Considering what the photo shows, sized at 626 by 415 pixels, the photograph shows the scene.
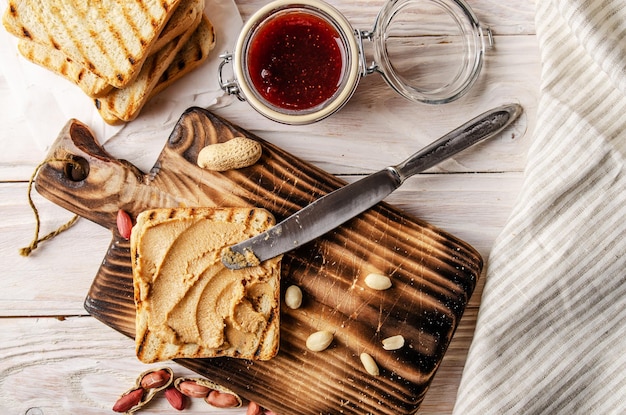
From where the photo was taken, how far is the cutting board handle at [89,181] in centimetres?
161

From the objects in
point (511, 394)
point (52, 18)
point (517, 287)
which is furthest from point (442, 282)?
point (52, 18)

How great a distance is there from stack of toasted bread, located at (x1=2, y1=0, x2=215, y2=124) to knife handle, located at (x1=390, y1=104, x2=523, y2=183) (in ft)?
2.27

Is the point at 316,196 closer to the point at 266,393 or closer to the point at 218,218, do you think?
the point at 218,218

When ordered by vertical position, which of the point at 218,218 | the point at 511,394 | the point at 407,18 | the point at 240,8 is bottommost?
the point at 511,394

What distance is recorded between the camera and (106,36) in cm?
152

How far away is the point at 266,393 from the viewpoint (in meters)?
1.63

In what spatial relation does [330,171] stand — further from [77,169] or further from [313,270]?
[77,169]

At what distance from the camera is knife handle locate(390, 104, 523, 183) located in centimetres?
159

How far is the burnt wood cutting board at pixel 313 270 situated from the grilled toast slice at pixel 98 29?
0.64 feet

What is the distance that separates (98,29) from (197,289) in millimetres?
724

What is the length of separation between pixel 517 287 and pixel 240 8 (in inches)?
43.4

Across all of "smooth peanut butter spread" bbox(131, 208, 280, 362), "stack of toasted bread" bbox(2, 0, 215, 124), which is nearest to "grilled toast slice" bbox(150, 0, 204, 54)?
"stack of toasted bread" bbox(2, 0, 215, 124)

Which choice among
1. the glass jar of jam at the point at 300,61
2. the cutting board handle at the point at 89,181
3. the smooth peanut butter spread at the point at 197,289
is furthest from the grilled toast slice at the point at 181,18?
the smooth peanut butter spread at the point at 197,289

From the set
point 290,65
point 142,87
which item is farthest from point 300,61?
point 142,87
